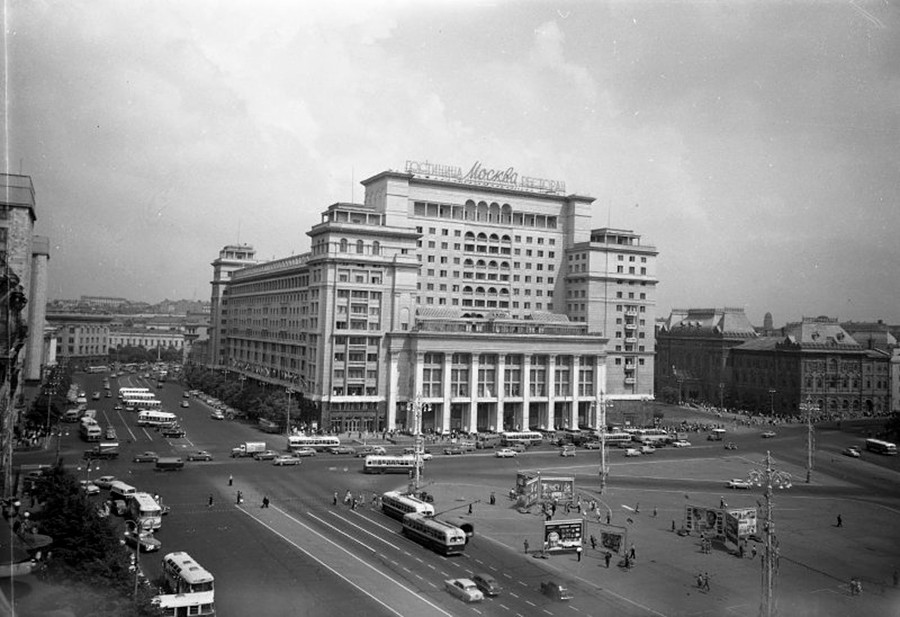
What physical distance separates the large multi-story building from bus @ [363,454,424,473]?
35.1ft

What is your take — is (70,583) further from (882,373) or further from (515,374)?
(882,373)

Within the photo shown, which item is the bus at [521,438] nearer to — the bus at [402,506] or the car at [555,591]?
the bus at [402,506]

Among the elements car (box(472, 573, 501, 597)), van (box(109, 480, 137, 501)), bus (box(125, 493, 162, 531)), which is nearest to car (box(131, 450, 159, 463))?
van (box(109, 480, 137, 501))

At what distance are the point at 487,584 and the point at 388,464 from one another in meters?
27.8

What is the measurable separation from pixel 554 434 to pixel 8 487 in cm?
5500

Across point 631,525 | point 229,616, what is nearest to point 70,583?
point 229,616

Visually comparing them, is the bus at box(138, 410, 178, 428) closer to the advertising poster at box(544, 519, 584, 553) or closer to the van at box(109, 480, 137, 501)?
the van at box(109, 480, 137, 501)

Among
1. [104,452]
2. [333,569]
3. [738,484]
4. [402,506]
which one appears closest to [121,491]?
[402,506]

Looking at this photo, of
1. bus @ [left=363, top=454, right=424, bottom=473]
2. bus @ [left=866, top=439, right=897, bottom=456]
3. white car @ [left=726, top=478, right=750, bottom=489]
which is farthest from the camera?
bus @ [left=866, top=439, right=897, bottom=456]

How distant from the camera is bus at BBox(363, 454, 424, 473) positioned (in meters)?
57.8

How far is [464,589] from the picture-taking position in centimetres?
3008

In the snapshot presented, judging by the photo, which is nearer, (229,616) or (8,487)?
(229,616)

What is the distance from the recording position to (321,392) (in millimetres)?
77062

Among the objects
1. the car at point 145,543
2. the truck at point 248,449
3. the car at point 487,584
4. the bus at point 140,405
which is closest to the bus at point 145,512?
the car at point 145,543
